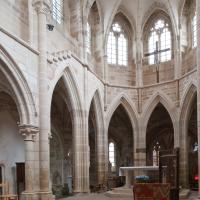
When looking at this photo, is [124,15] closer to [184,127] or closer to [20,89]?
A: [184,127]

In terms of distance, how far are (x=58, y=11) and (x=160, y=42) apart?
729cm

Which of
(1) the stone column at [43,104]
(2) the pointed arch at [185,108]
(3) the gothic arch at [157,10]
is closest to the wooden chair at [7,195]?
(1) the stone column at [43,104]

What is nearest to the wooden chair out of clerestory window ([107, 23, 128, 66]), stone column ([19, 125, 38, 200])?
stone column ([19, 125, 38, 200])

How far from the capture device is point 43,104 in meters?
14.4

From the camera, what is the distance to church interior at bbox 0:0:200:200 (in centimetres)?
1399

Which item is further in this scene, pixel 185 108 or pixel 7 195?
pixel 185 108

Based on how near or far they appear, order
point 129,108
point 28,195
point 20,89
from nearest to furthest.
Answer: point 28,195, point 20,89, point 129,108

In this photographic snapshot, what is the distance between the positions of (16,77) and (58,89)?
19.1 feet

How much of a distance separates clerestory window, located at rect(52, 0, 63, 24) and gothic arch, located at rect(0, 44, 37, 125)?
5.22 meters

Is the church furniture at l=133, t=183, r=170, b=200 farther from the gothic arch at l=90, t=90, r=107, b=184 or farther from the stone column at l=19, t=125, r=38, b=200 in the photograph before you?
the gothic arch at l=90, t=90, r=107, b=184

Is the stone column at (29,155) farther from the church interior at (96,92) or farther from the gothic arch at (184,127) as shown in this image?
the gothic arch at (184,127)

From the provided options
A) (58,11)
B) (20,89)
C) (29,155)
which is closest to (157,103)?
(58,11)

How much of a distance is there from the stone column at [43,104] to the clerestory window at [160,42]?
941cm

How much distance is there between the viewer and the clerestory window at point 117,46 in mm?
23469
